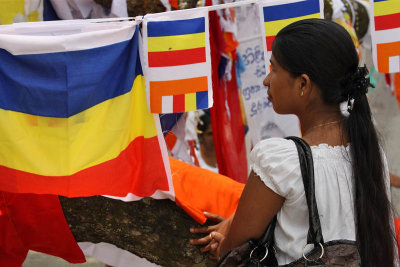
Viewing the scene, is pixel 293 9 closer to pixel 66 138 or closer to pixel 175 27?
pixel 175 27

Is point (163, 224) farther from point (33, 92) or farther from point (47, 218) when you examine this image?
point (33, 92)

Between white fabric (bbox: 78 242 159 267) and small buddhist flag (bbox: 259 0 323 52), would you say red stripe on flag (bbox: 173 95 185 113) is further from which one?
white fabric (bbox: 78 242 159 267)

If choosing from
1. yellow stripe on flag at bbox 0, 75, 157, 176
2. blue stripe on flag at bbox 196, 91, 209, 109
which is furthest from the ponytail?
yellow stripe on flag at bbox 0, 75, 157, 176

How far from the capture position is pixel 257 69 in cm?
445

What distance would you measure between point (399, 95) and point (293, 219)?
151 inches

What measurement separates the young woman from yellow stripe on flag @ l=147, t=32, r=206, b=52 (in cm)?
89

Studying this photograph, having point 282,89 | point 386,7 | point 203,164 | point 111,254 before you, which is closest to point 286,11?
point 386,7

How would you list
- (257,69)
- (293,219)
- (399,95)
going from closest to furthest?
1. (293,219)
2. (257,69)
3. (399,95)

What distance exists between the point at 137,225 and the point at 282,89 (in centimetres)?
109

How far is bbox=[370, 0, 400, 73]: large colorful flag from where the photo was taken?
8.64 ft

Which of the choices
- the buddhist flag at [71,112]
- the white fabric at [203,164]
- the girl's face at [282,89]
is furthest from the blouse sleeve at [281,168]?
the white fabric at [203,164]

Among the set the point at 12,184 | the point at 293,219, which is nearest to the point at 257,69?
the point at 12,184

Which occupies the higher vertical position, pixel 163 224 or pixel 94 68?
pixel 94 68

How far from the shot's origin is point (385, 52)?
105 inches
